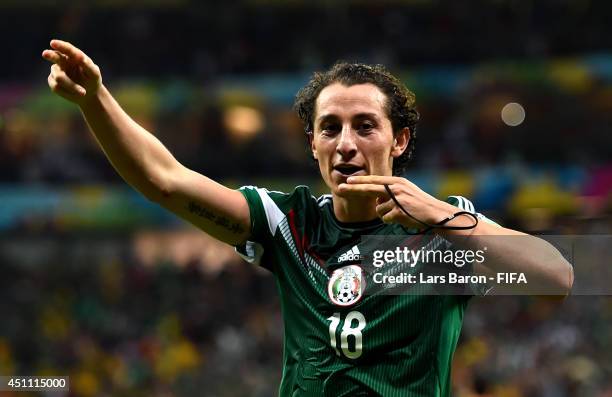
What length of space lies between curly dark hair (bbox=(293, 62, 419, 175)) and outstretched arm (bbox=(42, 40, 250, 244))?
63 centimetres

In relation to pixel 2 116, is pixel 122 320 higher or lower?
lower

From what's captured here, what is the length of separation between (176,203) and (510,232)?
4.13 ft

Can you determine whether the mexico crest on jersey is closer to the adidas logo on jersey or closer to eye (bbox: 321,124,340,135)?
the adidas logo on jersey

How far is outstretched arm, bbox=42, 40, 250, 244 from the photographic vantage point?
3.48 m

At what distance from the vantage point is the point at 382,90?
166 inches

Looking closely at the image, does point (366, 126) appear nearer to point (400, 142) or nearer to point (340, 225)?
point (400, 142)

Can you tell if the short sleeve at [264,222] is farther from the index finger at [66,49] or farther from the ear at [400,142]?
the index finger at [66,49]

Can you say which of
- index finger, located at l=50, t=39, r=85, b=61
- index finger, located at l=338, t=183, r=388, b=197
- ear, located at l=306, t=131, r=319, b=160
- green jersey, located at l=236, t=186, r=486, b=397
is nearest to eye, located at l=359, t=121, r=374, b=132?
ear, located at l=306, t=131, r=319, b=160

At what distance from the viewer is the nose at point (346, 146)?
3.94 m

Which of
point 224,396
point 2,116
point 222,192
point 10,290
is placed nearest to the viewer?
point 222,192

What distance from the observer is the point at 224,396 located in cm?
1480

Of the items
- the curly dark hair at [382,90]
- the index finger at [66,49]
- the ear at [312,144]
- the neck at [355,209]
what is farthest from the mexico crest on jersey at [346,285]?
the index finger at [66,49]

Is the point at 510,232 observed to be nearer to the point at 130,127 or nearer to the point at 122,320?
the point at 130,127

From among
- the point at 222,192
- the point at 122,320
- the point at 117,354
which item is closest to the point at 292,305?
the point at 222,192
